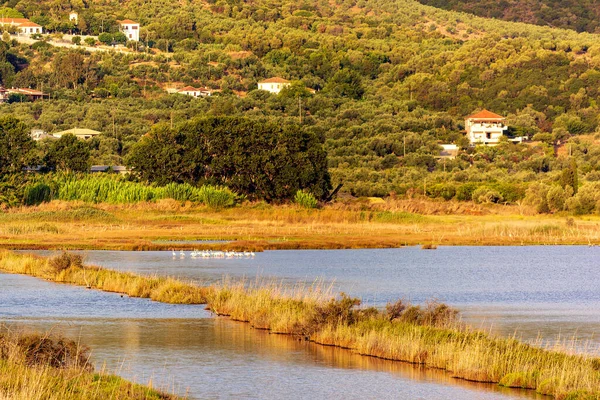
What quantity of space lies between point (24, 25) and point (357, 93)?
66.7m

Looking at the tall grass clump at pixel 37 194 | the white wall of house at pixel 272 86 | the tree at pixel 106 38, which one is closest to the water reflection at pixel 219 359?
the tall grass clump at pixel 37 194

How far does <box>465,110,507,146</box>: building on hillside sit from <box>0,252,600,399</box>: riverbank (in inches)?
3930

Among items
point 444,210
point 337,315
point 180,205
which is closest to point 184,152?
point 180,205

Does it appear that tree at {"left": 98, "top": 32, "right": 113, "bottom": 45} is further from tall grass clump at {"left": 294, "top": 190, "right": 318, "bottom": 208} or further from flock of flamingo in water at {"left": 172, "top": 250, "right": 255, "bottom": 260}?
flock of flamingo in water at {"left": 172, "top": 250, "right": 255, "bottom": 260}

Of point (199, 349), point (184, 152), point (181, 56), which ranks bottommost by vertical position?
point (199, 349)

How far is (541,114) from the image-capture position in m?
143

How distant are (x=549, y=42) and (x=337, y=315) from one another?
520 ft

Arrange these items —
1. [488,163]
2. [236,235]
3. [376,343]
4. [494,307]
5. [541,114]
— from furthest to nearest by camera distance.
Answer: [541,114]
[488,163]
[236,235]
[494,307]
[376,343]

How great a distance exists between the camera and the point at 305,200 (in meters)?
74.9

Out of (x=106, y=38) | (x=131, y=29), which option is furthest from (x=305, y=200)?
(x=131, y=29)

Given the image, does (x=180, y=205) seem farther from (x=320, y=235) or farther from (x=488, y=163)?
(x=488, y=163)

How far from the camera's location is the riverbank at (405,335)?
19.8 metres

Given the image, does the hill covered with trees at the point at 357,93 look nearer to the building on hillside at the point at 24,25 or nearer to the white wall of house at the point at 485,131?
the white wall of house at the point at 485,131

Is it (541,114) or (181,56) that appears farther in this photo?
(181,56)
